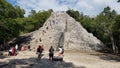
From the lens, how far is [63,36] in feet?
167

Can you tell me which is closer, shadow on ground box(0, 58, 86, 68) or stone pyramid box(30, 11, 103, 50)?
shadow on ground box(0, 58, 86, 68)

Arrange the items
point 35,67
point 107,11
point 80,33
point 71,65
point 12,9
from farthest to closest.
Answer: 1. point 107,11
2. point 12,9
3. point 80,33
4. point 71,65
5. point 35,67

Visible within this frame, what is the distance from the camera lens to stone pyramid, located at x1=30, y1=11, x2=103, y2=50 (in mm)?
49594

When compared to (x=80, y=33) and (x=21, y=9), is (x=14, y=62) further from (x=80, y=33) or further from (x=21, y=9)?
(x=21, y=9)

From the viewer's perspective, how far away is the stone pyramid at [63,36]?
49.6 metres

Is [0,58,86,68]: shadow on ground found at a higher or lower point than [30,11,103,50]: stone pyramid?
lower

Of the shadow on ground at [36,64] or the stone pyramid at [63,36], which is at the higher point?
the stone pyramid at [63,36]

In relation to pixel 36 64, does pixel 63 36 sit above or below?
above

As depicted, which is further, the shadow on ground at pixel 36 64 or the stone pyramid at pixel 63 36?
the stone pyramid at pixel 63 36

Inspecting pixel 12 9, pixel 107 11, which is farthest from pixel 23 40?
pixel 107 11

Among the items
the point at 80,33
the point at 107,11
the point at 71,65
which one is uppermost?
the point at 107,11

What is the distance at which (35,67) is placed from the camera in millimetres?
28047

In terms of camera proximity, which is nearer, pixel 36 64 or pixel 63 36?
pixel 36 64

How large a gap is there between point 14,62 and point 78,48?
21.2 metres
